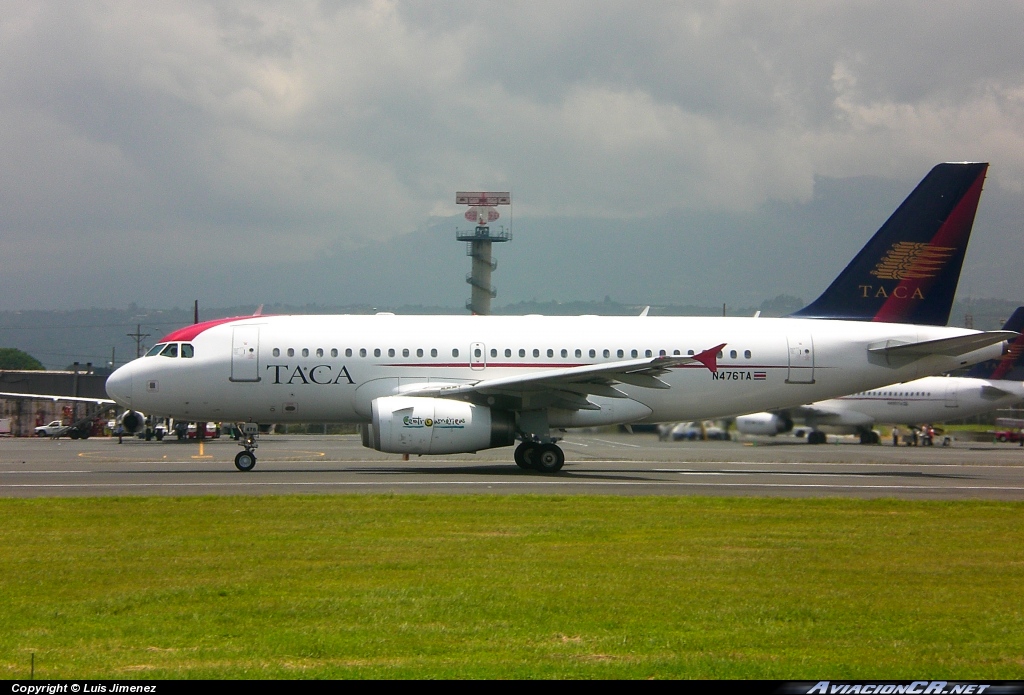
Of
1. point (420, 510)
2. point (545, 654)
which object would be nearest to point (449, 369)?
point (420, 510)

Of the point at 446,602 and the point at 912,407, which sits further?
the point at 912,407

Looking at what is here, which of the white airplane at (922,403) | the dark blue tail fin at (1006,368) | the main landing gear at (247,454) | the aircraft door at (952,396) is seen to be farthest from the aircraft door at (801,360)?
the dark blue tail fin at (1006,368)

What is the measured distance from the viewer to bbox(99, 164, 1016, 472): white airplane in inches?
971

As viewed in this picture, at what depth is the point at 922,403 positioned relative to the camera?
58.1 metres

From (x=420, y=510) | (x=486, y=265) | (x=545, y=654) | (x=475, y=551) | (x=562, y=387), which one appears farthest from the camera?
(x=486, y=265)

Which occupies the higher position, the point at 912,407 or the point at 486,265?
the point at 486,265

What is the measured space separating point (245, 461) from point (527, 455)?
6.87 metres

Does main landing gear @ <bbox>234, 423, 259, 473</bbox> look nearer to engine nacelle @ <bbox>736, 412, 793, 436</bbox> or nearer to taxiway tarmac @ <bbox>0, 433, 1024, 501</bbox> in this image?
taxiway tarmac @ <bbox>0, 433, 1024, 501</bbox>

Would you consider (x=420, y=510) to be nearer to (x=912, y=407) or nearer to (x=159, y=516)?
(x=159, y=516)

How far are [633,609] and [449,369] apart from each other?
17.4 metres

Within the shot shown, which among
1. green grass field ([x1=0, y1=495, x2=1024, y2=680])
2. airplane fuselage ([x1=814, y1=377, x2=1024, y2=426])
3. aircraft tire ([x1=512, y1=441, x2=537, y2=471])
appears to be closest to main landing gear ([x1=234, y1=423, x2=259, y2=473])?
aircraft tire ([x1=512, y1=441, x2=537, y2=471])

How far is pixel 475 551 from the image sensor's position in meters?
11.8

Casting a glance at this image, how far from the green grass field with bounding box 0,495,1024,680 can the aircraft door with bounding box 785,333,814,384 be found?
37.1 feet

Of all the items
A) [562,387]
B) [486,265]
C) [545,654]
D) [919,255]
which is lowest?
[545,654]
